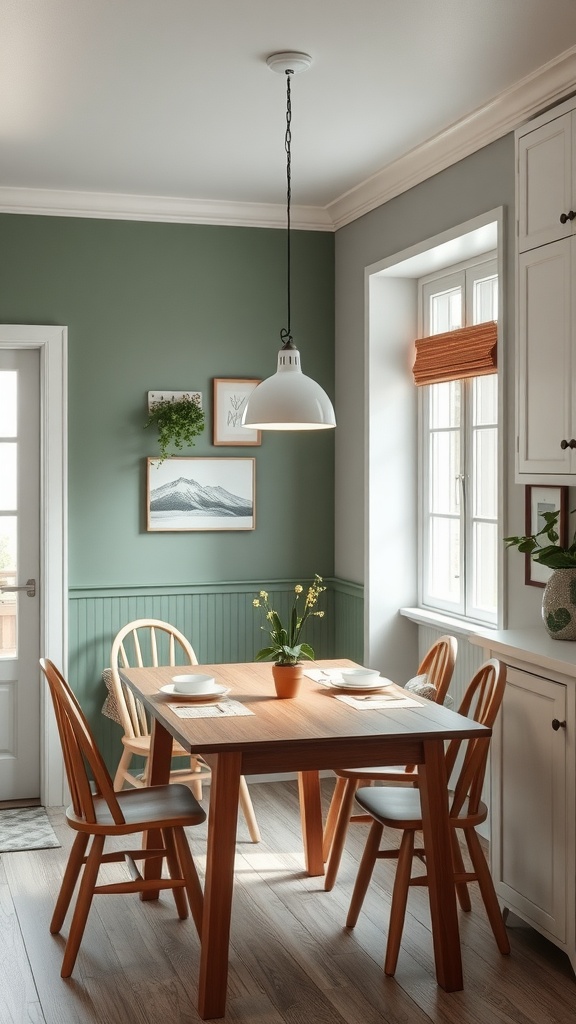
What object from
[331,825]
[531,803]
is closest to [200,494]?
[331,825]

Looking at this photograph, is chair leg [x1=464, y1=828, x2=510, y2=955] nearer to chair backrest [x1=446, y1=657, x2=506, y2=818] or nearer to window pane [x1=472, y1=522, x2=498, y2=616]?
chair backrest [x1=446, y1=657, x2=506, y2=818]

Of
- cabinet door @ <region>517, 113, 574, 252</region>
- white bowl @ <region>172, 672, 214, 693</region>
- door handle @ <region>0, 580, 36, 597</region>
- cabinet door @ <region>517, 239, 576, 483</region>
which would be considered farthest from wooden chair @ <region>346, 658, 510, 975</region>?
door handle @ <region>0, 580, 36, 597</region>

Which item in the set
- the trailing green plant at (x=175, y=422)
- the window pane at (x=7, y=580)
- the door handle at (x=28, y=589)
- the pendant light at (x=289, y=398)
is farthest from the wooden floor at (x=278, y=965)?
the trailing green plant at (x=175, y=422)

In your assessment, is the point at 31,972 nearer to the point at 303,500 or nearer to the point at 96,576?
the point at 96,576

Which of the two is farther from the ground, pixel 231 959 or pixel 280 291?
pixel 280 291

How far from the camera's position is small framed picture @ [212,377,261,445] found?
5.14 m

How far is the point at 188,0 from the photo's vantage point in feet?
9.43

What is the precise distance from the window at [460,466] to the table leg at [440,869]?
128 centimetres

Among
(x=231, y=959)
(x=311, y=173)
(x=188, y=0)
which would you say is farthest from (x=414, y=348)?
(x=231, y=959)

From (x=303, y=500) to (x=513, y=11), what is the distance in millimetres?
2798

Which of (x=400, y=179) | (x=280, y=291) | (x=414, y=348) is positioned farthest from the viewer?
(x=280, y=291)

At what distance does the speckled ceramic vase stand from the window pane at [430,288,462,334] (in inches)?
63.9

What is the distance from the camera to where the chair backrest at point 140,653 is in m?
4.63

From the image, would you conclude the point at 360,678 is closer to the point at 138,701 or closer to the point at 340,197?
the point at 138,701
